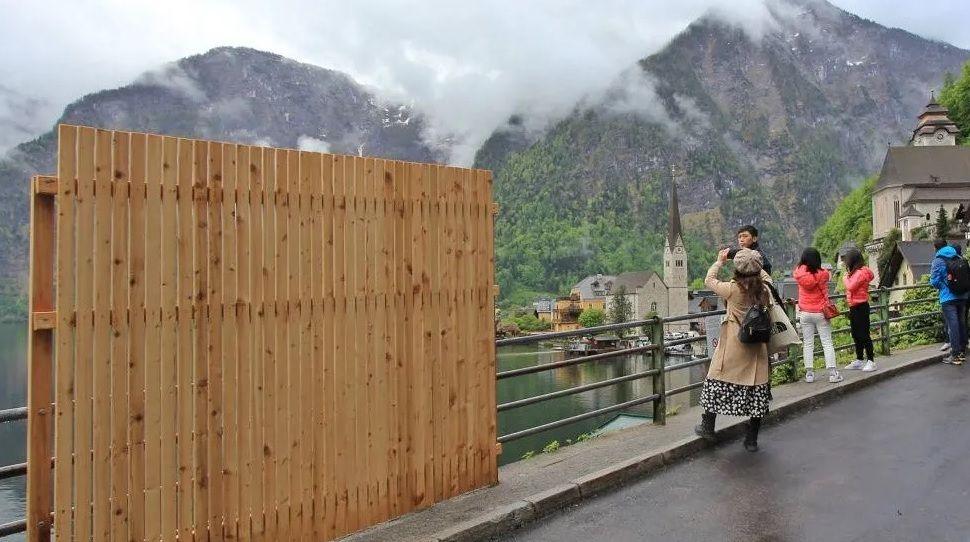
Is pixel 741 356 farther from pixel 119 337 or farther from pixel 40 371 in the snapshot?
pixel 40 371

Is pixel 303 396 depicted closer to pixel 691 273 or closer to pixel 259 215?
pixel 259 215

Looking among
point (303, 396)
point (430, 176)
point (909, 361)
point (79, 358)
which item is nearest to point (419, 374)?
point (303, 396)

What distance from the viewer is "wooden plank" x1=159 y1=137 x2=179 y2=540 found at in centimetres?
372

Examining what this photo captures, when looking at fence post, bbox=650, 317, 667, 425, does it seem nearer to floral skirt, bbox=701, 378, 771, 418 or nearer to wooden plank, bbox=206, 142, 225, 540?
floral skirt, bbox=701, 378, 771, 418

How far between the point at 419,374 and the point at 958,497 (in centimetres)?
409

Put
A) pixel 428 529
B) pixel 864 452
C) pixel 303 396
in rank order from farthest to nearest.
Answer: pixel 864 452, pixel 428 529, pixel 303 396

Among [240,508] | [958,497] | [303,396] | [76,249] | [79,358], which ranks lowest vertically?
[958,497]

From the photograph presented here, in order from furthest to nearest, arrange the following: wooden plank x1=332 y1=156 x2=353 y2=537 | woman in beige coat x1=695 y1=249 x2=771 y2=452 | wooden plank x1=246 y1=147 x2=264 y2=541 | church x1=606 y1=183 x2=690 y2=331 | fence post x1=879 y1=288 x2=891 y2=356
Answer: church x1=606 y1=183 x2=690 y2=331 < fence post x1=879 y1=288 x2=891 y2=356 < woman in beige coat x1=695 y1=249 x2=771 y2=452 < wooden plank x1=332 y1=156 x2=353 y2=537 < wooden plank x1=246 y1=147 x2=264 y2=541

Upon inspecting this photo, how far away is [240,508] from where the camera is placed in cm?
408

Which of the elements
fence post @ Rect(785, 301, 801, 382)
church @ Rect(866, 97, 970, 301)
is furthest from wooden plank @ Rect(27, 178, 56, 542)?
church @ Rect(866, 97, 970, 301)

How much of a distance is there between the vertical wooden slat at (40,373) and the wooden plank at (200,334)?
2.21 feet

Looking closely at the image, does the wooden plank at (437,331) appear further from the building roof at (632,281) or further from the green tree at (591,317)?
the building roof at (632,281)

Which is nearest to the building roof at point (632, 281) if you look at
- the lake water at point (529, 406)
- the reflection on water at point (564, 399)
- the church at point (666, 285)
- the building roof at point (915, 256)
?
the church at point (666, 285)

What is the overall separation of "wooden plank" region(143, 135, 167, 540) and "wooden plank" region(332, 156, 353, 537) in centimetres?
110
